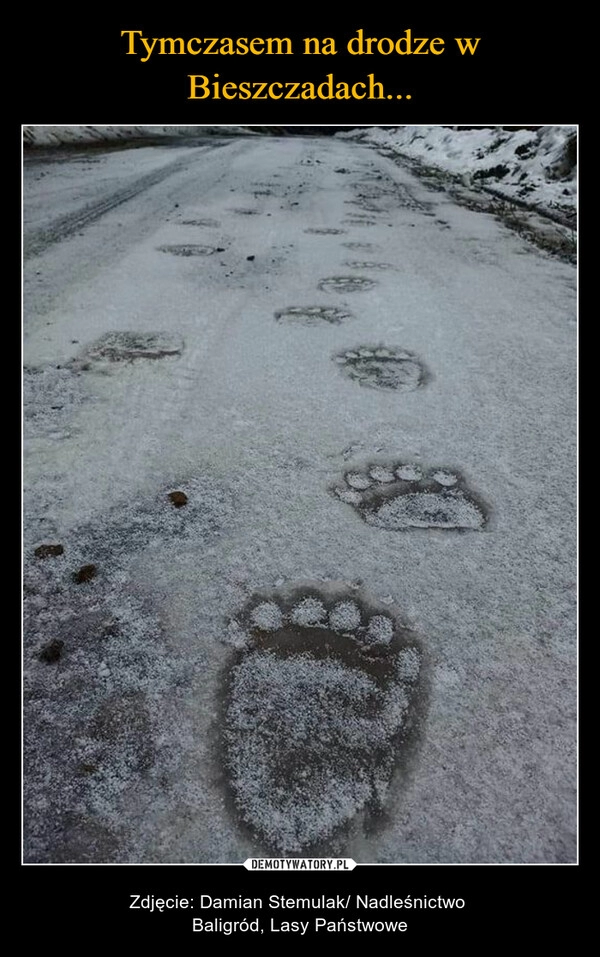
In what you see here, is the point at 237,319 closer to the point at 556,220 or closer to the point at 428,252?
the point at 428,252

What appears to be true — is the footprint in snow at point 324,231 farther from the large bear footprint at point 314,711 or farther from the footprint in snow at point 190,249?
the large bear footprint at point 314,711

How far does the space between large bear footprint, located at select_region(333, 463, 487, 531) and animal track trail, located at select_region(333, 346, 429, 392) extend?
65cm

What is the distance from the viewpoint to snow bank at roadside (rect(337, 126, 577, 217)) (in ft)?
20.4

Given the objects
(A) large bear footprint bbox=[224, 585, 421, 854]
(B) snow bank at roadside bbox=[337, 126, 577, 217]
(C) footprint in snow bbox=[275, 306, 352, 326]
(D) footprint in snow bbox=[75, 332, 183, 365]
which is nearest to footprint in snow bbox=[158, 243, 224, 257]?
(C) footprint in snow bbox=[275, 306, 352, 326]

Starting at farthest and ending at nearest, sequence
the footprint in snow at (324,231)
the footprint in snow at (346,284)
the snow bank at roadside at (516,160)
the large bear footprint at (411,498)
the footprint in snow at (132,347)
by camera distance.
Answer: the snow bank at roadside at (516,160), the footprint in snow at (324,231), the footprint in snow at (346,284), the footprint in snow at (132,347), the large bear footprint at (411,498)

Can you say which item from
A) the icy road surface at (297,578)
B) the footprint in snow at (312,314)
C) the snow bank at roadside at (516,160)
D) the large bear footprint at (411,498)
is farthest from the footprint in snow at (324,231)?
the large bear footprint at (411,498)

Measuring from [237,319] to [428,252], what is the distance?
2135mm

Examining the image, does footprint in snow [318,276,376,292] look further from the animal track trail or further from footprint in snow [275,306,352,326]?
the animal track trail

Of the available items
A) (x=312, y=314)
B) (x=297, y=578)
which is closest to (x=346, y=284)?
(x=312, y=314)

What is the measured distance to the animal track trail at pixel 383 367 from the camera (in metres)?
2.38

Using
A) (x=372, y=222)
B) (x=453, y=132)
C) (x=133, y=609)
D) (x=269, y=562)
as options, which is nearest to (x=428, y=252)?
(x=372, y=222)

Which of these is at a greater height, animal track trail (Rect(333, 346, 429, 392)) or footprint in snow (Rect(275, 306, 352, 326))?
footprint in snow (Rect(275, 306, 352, 326))

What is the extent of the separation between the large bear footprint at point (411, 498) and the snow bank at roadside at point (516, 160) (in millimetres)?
5157

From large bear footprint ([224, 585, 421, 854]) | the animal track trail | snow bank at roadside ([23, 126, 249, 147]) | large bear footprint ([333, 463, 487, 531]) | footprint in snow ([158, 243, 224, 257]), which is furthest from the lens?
snow bank at roadside ([23, 126, 249, 147])
